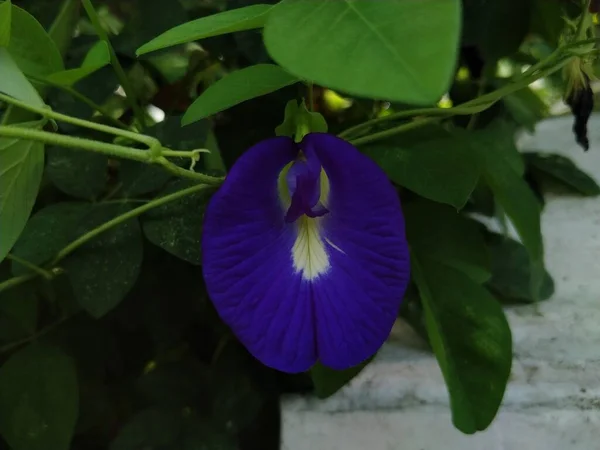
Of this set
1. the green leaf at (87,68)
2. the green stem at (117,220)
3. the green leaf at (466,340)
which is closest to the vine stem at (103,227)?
the green stem at (117,220)

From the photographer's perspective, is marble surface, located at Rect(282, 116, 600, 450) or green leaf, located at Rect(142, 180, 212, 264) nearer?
green leaf, located at Rect(142, 180, 212, 264)

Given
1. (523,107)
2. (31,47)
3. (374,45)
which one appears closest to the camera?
(374,45)

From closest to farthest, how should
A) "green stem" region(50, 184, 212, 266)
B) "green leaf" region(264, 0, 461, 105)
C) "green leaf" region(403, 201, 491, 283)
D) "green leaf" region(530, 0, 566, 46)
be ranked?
"green leaf" region(264, 0, 461, 105), "green stem" region(50, 184, 212, 266), "green leaf" region(403, 201, 491, 283), "green leaf" region(530, 0, 566, 46)

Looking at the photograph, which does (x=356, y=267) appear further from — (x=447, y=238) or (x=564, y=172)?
(x=564, y=172)

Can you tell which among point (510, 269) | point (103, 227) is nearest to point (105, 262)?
point (103, 227)

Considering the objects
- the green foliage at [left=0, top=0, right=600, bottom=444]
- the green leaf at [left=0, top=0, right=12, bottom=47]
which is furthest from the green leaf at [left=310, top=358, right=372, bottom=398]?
the green leaf at [left=0, top=0, right=12, bottom=47]

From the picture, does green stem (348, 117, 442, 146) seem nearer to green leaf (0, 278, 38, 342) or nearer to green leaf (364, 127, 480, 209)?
green leaf (364, 127, 480, 209)
